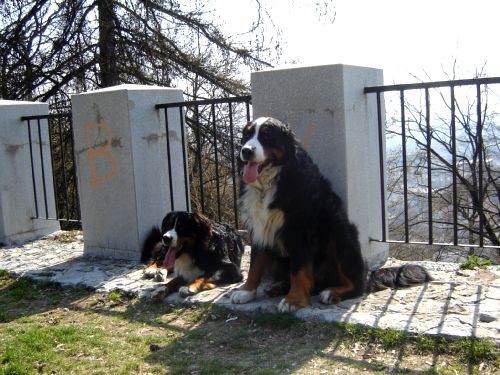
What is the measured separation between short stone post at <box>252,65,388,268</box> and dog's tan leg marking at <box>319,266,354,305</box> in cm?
73

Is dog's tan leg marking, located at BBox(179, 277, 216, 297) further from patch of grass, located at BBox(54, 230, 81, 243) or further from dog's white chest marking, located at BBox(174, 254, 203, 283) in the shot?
patch of grass, located at BBox(54, 230, 81, 243)

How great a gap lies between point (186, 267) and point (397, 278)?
2.00 meters

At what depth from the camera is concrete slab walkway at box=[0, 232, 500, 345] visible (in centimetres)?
374

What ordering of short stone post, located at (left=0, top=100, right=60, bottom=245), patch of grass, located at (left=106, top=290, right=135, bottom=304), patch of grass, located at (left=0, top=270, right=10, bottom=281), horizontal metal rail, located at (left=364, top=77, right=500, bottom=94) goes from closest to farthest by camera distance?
horizontal metal rail, located at (left=364, top=77, right=500, bottom=94), patch of grass, located at (left=106, top=290, right=135, bottom=304), patch of grass, located at (left=0, top=270, right=10, bottom=281), short stone post, located at (left=0, top=100, right=60, bottom=245)

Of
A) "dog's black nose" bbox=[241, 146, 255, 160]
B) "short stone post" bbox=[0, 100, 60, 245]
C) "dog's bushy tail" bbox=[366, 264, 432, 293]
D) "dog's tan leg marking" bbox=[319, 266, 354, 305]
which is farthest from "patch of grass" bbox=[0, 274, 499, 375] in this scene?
"short stone post" bbox=[0, 100, 60, 245]

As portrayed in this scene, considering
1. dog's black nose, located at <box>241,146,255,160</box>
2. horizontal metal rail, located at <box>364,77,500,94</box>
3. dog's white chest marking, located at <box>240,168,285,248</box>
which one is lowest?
dog's white chest marking, located at <box>240,168,285,248</box>

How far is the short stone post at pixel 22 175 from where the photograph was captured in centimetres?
780

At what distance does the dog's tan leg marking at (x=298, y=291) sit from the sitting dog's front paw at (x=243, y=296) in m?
0.34

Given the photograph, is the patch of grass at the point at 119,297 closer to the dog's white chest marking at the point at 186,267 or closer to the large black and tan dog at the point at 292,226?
the dog's white chest marking at the point at 186,267

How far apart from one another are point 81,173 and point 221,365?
391 centimetres

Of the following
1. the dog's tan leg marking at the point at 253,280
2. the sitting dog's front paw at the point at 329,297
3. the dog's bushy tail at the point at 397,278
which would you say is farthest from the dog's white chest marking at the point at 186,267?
the dog's bushy tail at the point at 397,278

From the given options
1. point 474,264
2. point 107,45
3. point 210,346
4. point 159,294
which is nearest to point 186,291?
point 159,294

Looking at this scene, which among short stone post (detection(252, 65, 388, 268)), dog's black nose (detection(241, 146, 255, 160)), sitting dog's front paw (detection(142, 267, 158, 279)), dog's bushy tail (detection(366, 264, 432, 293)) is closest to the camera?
dog's black nose (detection(241, 146, 255, 160))

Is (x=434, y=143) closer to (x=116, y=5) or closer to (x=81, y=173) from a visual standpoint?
(x=116, y=5)
